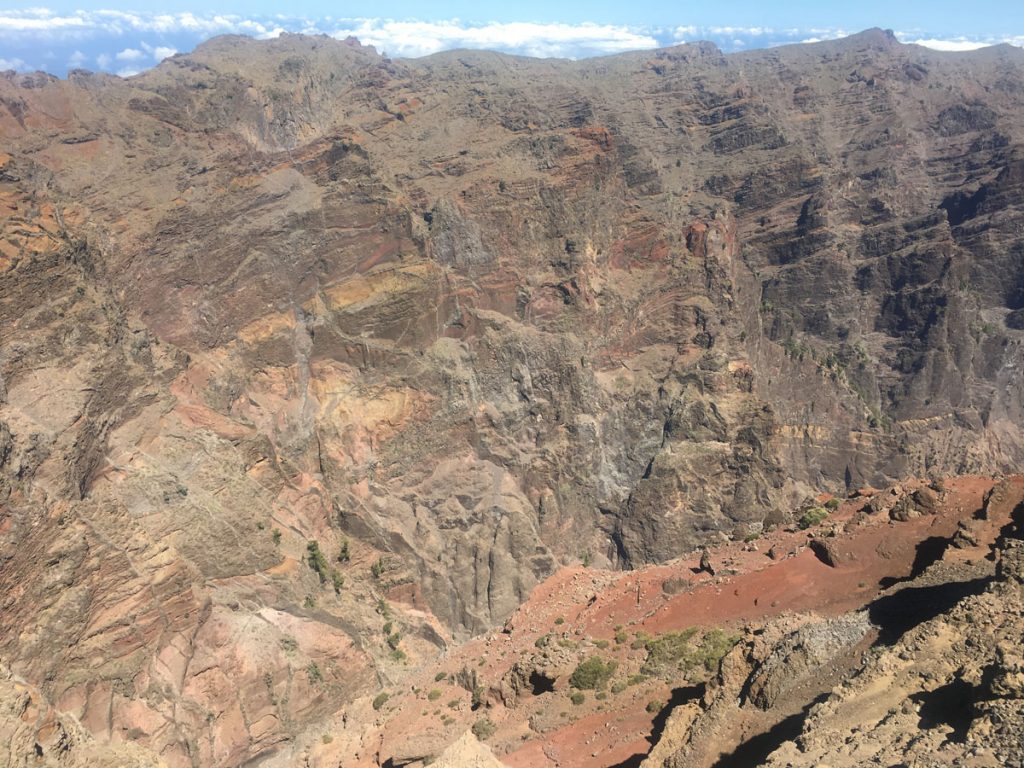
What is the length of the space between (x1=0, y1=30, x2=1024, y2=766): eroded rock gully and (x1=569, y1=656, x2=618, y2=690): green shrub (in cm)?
151

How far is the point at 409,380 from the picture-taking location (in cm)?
6850

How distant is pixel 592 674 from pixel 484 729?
435 cm

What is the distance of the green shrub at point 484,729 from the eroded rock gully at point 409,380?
1365mm

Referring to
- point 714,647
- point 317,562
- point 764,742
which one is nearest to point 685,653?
point 714,647

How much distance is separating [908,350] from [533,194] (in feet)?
185

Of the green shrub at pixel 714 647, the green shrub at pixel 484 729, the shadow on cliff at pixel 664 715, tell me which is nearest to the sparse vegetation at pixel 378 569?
the green shrub at pixel 484 729

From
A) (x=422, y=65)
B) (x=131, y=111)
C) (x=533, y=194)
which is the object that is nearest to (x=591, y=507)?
(x=533, y=194)

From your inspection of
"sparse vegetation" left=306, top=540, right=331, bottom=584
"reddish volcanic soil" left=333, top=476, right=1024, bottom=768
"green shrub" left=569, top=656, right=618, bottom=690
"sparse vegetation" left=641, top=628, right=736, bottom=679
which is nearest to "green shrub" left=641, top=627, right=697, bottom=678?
"sparse vegetation" left=641, top=628, right=736, bottom=679

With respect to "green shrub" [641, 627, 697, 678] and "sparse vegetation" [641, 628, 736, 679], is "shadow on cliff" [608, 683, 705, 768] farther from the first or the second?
"green shrub" [641, 627, 697, 678]

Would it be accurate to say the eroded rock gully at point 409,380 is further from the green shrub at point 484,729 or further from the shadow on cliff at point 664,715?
the green shrub at point 484,729

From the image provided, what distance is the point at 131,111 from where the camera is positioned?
81.4 metres

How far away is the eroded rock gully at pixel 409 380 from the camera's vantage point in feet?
132

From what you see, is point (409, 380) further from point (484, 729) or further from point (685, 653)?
point (685, 653)

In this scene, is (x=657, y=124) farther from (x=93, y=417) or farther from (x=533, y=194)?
(x=93, y=417)
